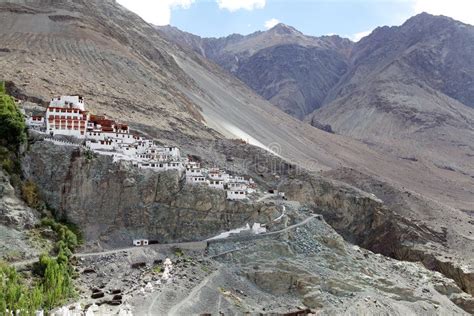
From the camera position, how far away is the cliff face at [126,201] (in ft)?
200

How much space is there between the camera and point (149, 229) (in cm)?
6144

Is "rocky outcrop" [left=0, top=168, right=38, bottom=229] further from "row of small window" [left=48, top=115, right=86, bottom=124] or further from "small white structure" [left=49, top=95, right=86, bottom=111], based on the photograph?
"small white structure" [left=49, top=95, right=86, bottom=111]

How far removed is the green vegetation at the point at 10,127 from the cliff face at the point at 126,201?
1.95 m

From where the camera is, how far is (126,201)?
62.5m

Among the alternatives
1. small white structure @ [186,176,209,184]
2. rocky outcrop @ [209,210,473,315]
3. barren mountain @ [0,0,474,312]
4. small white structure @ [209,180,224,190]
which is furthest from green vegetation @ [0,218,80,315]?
small white structure @ [209,180,224,190]

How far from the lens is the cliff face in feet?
200

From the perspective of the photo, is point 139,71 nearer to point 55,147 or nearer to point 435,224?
point 55,147

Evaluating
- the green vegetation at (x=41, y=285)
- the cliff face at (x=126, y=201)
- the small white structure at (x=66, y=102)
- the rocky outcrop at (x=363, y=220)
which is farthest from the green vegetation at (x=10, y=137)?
the rocky outcrop at (x=363, y=220)

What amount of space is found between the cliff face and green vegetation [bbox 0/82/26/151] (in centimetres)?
195

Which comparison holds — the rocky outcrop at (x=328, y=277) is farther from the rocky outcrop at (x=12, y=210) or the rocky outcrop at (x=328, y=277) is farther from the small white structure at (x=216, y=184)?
the rocky outcrop at (x=12, y=210)

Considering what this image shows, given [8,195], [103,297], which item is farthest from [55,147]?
[103,297]

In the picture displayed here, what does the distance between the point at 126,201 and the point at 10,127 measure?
1469cm

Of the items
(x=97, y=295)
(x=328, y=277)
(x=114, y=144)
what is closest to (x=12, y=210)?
(x=97, y=295)

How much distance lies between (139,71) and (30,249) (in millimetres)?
71660
